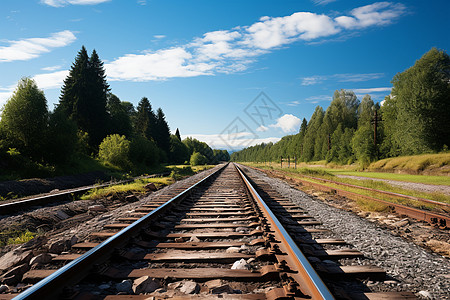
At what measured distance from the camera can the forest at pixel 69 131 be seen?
1539cm

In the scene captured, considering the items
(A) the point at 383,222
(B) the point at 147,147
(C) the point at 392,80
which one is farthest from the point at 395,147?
(A) the point at 383,222

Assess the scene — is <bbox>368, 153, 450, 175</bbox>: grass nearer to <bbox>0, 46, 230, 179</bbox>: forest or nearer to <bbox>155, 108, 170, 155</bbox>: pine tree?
<bbox>0, 46, 230, 179</bbox>: forest

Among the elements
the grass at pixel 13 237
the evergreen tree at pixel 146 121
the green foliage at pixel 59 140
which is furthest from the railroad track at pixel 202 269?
the evergreen tree at pixel 146 121

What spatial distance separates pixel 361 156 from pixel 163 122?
42.2 meters

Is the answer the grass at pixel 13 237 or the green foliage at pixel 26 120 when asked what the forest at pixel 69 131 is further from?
the grass at pixel 13 237

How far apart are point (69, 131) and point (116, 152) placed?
507cm

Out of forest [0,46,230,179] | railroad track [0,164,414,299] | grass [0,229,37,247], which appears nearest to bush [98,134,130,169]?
forest [0,46,230,179]

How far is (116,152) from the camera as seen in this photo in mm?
22547

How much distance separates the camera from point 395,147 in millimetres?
33688

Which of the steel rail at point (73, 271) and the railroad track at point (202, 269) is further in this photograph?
the railroad track at point (202, 269)

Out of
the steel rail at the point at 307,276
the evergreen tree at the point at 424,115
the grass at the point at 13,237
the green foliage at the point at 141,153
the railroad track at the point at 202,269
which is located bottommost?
the grass at the point at 13,237

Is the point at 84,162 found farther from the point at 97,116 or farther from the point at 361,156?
the point at 361,156

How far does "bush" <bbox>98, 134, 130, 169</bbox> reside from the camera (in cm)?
2259

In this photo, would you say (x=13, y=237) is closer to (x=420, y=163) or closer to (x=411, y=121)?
(x=420, y=163)
